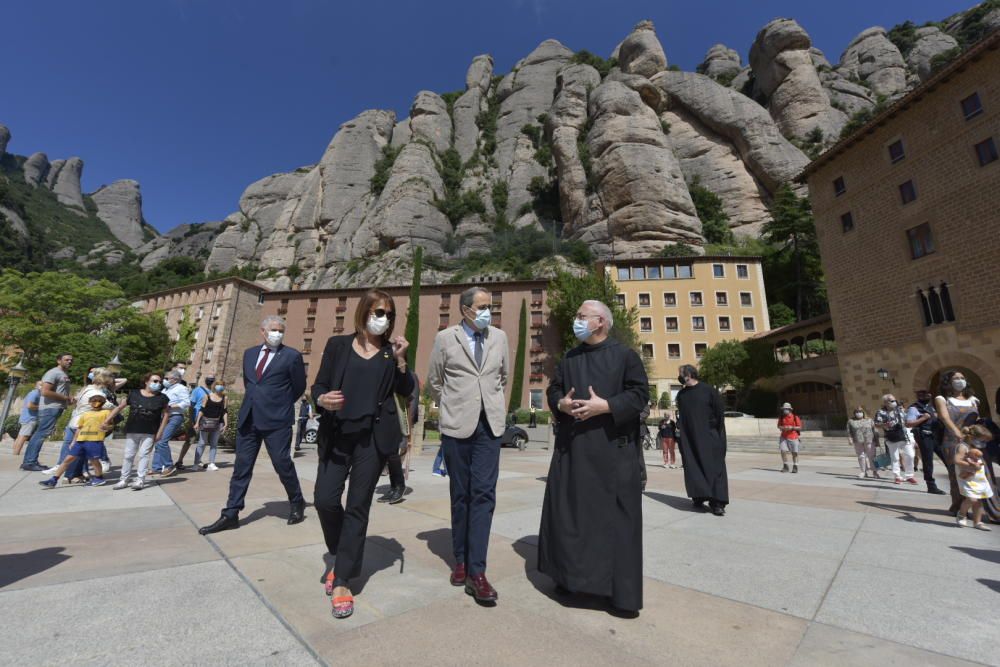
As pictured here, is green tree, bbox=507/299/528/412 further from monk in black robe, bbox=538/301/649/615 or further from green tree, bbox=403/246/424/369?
monk in black robe, bbox=538/301/649/615

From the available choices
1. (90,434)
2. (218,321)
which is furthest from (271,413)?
(218,321)

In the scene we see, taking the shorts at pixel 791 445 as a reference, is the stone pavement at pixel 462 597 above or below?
below

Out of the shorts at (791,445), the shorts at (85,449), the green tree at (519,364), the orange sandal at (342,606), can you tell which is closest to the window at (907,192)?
the shorts at (791,445)

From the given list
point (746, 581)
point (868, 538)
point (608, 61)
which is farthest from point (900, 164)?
point (608, 61)

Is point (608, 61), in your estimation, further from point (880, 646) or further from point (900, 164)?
point (880, 646)

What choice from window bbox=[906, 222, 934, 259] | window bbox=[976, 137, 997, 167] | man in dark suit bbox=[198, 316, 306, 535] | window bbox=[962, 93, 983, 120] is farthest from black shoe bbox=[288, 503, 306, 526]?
window bbox=[962, 93, 983, 120]

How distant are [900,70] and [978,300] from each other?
65.1 m

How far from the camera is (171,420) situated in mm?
7516

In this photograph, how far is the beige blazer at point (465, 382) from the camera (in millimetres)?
2688

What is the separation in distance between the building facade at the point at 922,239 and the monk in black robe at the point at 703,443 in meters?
19.1

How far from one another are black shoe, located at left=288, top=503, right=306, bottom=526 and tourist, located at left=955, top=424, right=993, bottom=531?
267 inches

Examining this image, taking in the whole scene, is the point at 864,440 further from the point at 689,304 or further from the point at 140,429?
the point at 689,304

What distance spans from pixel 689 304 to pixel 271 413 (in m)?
40.2

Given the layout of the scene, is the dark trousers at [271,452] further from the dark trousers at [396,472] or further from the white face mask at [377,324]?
the white face mask at [377,324]
